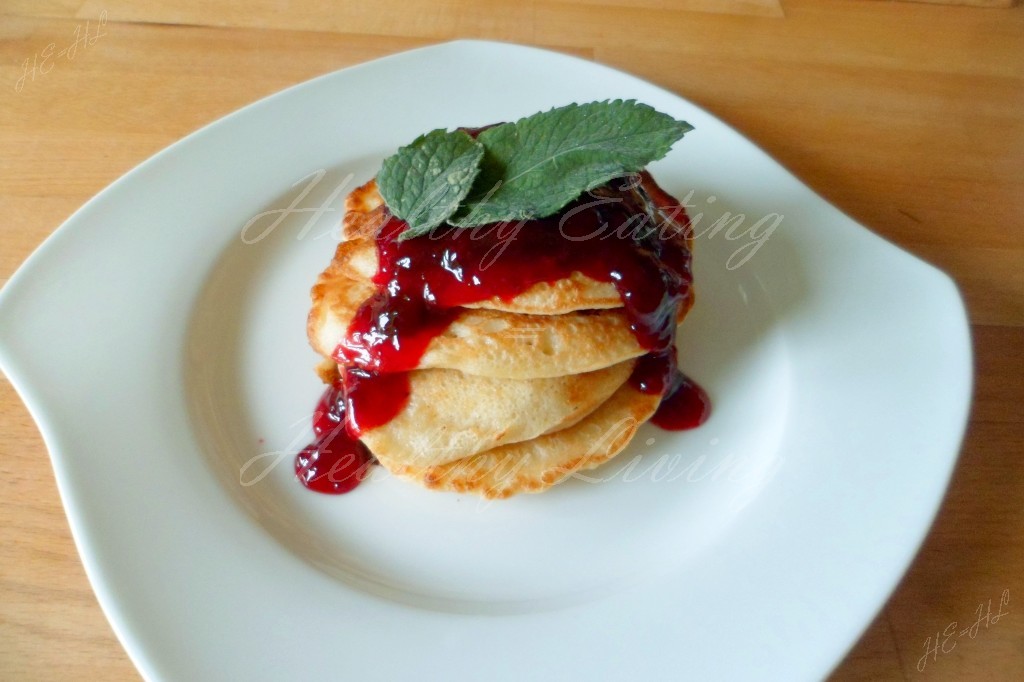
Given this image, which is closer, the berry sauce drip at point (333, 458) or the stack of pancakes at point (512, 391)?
the stack of pancakes at point (512, 391)

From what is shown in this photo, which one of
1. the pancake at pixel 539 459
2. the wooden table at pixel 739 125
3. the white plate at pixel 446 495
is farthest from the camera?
the pancake at pixel 539 459

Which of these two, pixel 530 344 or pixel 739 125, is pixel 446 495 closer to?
pixel 530 344

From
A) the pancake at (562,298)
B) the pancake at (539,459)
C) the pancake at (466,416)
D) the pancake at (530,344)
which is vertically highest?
the pancake at (562,298)

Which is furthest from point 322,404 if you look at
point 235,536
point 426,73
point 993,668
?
point 993,668

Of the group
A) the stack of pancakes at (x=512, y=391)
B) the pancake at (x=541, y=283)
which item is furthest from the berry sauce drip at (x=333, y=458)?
the pancake at (x=541, y=283)

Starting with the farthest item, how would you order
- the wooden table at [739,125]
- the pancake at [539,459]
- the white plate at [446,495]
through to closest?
1. the pancake at [539,459]
2. the wooden table at [739,125]
3. the white plate at [446,495]

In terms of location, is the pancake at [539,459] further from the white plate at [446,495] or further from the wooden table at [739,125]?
the wooden table at [739,125]

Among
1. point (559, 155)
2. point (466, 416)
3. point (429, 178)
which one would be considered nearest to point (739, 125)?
point (559, 155)

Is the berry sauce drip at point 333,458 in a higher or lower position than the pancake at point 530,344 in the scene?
lower
